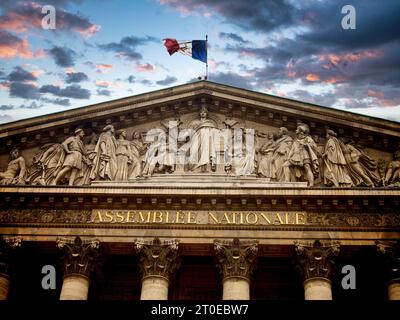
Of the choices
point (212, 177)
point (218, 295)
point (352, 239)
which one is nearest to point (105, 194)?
point (212, 177)

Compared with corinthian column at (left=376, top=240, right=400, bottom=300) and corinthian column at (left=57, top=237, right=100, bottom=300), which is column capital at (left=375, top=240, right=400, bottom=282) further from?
corinthian column at (left=57, top=237, right=100, bottom=300)

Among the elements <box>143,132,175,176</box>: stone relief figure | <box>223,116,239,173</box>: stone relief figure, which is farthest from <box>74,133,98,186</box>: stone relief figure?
<box>223,116,239,173</box>: stone relief figure

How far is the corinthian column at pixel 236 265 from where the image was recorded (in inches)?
987

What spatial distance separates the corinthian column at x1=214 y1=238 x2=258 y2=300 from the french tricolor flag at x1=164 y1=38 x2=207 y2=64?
979 cm

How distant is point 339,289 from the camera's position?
27.7 m

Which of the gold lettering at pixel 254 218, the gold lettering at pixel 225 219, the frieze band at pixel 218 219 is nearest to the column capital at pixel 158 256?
the frieze band at pixel 218 219

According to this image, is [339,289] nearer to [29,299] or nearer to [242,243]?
[242,243]

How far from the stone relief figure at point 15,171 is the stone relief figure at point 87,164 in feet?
7.34

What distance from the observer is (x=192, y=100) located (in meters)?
29.9

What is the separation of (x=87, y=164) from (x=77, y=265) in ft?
14.5

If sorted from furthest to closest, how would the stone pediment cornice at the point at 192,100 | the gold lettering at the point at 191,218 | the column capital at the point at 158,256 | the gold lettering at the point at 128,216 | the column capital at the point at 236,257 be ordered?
1. the stone pediment cornice at the point at 192,100
2. the gold lettering at the point at 128,216
3. the gold lettering at the point at 191,218
4. the column capital at the point at 158,256
5. the column capital at the point at 236,257

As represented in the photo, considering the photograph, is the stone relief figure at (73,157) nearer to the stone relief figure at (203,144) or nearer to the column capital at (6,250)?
the column capital at (6,250)

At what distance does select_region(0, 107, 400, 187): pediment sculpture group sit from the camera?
90.9 feet

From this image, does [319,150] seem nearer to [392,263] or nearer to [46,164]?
[392,263]
